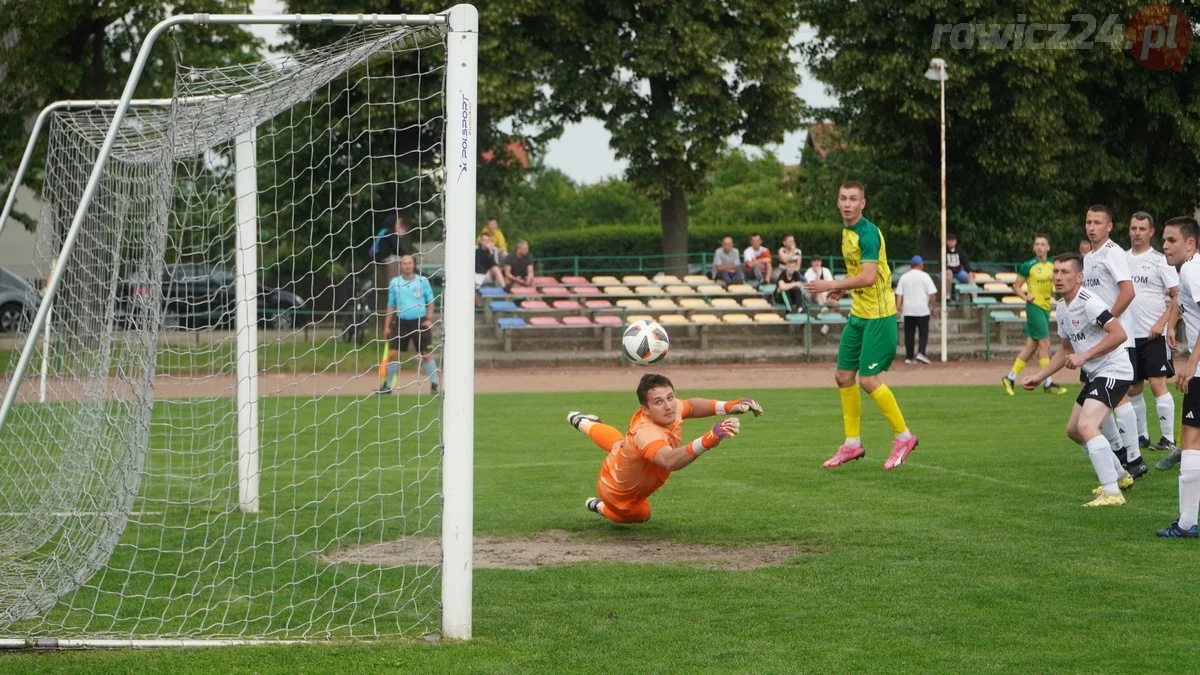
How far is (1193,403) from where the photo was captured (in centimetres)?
795

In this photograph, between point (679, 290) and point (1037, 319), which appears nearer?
point (1037, 319)

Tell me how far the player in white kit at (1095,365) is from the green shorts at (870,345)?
1713 mm

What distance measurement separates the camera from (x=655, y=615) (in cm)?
632

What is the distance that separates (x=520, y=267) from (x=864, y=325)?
18.8m

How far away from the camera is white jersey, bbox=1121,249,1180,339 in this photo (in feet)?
36.7

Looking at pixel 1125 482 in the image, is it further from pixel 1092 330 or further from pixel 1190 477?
pixel 1190 477

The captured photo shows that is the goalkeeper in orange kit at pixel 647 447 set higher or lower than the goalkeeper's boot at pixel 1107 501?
higher

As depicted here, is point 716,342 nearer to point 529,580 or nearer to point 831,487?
point 831,487

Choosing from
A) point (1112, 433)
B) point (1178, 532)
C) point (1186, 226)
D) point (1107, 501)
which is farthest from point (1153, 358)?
point (1178, 532)

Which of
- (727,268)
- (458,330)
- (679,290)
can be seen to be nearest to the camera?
(458,330)

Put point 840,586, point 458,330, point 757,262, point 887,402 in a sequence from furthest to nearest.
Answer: point 757,262
point 887,402
point 840,586
point 458,330

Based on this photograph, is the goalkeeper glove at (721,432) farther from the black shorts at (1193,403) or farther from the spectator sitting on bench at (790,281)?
the spectator sitting on bench at (790,281)

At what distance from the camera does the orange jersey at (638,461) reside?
26.3ft

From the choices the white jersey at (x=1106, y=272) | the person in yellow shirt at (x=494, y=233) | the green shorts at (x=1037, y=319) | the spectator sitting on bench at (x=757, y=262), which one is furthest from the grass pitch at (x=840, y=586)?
the spectator sitting on bench at (x=757, y=262)
